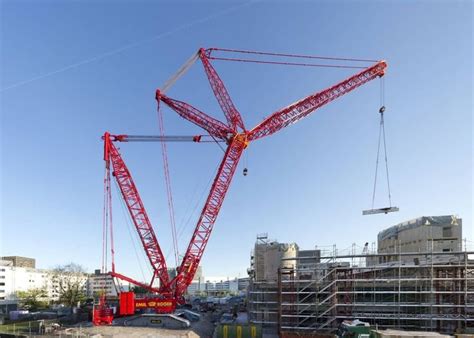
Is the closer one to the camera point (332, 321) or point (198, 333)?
point (332, 321)

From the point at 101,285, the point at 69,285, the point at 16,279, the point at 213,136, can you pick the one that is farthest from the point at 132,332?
the point at 16,279

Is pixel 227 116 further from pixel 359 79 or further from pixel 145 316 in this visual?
pixel 145 316

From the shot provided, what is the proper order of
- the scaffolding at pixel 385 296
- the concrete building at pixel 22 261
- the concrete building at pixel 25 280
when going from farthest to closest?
1. the concrete building at pixel 22 261
2. the concrete building at pixel 25 280
3. the scaffolding at pixel 385 296

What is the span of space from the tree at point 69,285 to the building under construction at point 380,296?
190ft

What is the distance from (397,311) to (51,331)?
3434 centimetres

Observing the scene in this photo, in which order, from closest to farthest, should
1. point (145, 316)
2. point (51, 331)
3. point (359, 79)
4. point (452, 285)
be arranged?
point (452, 285) → point (51, 331) → point (145, 316) → point (359, 79)

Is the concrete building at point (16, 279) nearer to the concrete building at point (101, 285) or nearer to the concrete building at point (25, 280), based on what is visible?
the concrete building at point (25, 280)

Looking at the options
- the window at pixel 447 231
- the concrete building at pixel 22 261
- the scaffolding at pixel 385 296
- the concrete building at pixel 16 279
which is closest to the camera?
the scaffolding at pixel 385 296

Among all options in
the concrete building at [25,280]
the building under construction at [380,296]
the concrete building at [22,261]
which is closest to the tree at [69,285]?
the concrete building at [25,280]

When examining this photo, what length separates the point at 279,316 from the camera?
35438 millimetres

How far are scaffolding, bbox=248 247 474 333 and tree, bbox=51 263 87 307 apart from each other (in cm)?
5862

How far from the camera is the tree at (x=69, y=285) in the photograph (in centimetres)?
8844

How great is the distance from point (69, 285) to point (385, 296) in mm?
77217

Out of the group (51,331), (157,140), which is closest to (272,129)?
(157,140)
